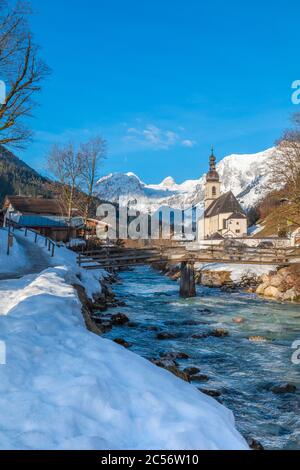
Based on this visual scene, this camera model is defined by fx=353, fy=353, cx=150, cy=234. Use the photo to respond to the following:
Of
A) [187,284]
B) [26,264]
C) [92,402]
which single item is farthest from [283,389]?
[187,284]

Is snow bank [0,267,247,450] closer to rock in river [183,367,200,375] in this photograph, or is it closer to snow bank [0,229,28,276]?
rock in river [183,367,200,375]

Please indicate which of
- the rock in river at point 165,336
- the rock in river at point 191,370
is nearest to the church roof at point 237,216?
the rock in river at point 165,336

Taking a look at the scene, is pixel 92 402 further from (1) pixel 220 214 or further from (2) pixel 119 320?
(1) pixel 220 214

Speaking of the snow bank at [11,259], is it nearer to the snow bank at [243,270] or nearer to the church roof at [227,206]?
the snow bank at [243,270]

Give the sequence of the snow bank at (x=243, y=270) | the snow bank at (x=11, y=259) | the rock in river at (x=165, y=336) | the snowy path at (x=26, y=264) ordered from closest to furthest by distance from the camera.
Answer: the rock in river at (x=165, y=336)
the snowy path at (x=26, y=264)
the snow bank at (x=11, y=259)
the snow bank at (x=243, y=270)

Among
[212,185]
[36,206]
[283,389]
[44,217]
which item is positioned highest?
[212,185]

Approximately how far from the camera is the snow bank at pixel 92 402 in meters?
3.92

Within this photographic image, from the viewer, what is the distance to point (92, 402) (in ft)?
14.7

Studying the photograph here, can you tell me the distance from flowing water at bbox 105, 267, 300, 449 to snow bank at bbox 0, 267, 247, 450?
2888 mm

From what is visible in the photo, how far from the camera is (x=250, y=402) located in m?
8.36

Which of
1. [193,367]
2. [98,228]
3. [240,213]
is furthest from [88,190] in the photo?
[240,213]

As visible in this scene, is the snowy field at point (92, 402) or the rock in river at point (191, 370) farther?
the rock in river at point (191, 370)

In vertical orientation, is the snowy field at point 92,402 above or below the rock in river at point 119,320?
above

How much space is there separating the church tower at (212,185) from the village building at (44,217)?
165ft
